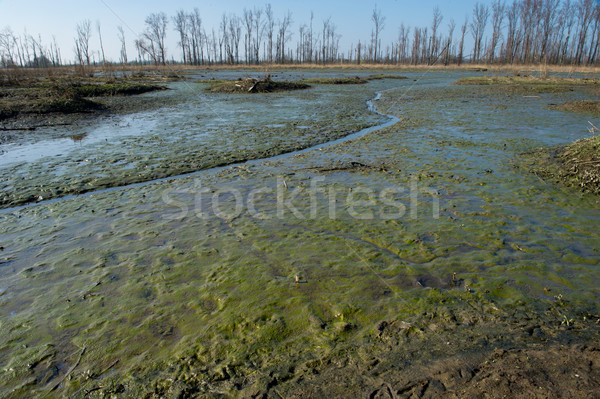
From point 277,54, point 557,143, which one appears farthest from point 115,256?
point 277,54

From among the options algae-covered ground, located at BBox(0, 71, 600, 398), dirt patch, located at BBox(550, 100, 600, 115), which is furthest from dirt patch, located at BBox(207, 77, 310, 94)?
algae-covered ground, located at BBox(0, 71, 600, 398)

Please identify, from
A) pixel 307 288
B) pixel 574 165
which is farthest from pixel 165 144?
pixel 574 165

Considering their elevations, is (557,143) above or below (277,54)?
below

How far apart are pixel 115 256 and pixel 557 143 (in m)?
9.95

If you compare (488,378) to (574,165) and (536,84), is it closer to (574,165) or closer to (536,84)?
(574,165)

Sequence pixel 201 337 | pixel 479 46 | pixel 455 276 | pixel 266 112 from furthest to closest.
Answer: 1. pixel 479 46
2. pixel 266 112
3. pixel 455 276
4. pixel 201 337

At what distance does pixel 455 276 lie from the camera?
338 centimetres

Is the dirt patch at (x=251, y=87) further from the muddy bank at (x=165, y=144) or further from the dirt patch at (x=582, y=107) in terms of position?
the dirt patch at (x=582, y=107)

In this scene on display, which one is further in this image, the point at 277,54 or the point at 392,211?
the point at 277,54

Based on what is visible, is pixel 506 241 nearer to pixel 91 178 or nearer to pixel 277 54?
pixel 91 178

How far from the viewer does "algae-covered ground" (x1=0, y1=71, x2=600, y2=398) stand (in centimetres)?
225

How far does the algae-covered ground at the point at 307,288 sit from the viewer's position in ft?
7.38

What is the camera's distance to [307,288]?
327 cm

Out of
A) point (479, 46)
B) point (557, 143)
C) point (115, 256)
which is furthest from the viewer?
point (479, 46)
